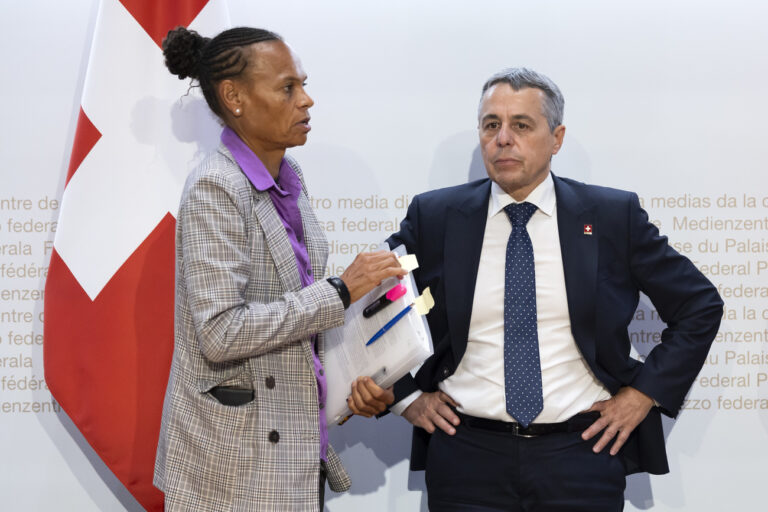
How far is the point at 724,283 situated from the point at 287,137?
1.73 meters

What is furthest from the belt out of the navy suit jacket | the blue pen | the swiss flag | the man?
the swiss flag

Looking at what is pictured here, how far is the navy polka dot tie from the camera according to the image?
2.20m

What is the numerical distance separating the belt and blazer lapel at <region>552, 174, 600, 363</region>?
0.55 feet

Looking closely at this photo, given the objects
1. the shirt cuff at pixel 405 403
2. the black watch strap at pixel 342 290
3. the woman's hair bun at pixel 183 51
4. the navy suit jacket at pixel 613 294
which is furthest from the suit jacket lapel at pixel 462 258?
the woman's hair bun at pixel 183 51

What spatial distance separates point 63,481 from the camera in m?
2.94

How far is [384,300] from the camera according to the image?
206 cm

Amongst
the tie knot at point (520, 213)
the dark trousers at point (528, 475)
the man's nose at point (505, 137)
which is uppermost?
the man's nose at point (505, 137)

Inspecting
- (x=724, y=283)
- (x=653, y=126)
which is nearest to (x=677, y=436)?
(x=724, y=283)

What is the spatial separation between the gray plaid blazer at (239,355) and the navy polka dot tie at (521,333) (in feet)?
1.78

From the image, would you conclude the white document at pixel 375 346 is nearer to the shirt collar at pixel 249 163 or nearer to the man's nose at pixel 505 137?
the shirt collar at pixel 249 163

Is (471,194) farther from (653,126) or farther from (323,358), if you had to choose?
(653,126)

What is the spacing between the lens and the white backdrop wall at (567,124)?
9.61 feet

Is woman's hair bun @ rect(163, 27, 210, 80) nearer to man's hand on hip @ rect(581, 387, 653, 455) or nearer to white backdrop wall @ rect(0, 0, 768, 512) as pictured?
white backdrop wall @ rect(0, 0, 768, 512)

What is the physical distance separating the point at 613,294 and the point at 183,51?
4.36 feet
